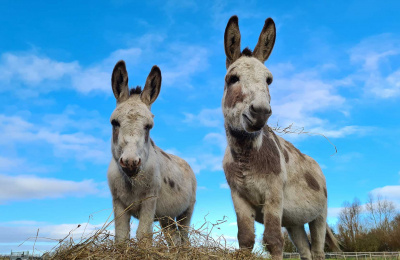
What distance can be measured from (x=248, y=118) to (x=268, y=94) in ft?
2.24

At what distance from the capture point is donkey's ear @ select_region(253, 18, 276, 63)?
20.6 ft

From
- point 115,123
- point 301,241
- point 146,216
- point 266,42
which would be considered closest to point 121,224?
point 146,216

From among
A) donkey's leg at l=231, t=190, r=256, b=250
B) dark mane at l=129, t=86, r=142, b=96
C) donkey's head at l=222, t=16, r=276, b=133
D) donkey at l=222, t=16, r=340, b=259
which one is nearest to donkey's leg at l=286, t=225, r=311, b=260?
donkey at l=222, t=16, r=340, b=259

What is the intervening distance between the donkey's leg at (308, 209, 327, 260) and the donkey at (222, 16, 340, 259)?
1233 millimetres

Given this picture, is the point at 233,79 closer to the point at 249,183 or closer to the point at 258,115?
the point at 258,115

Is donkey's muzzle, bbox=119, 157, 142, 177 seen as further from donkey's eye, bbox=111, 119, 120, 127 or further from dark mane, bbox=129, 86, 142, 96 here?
dark mane, bbox=129, 86, 142, 96

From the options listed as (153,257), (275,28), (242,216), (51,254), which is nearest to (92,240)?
(51,254)

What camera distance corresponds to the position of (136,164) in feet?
20.7

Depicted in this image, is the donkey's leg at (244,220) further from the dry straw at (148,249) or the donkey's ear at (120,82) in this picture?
the donkey's ear at (120,82)

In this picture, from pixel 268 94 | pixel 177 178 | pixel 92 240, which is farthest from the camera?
pixel 177 178

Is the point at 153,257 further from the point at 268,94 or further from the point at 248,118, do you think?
the point at 268,94

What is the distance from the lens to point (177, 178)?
9.32m

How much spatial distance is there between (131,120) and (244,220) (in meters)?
2.89

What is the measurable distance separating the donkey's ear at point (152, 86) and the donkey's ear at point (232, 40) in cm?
241
